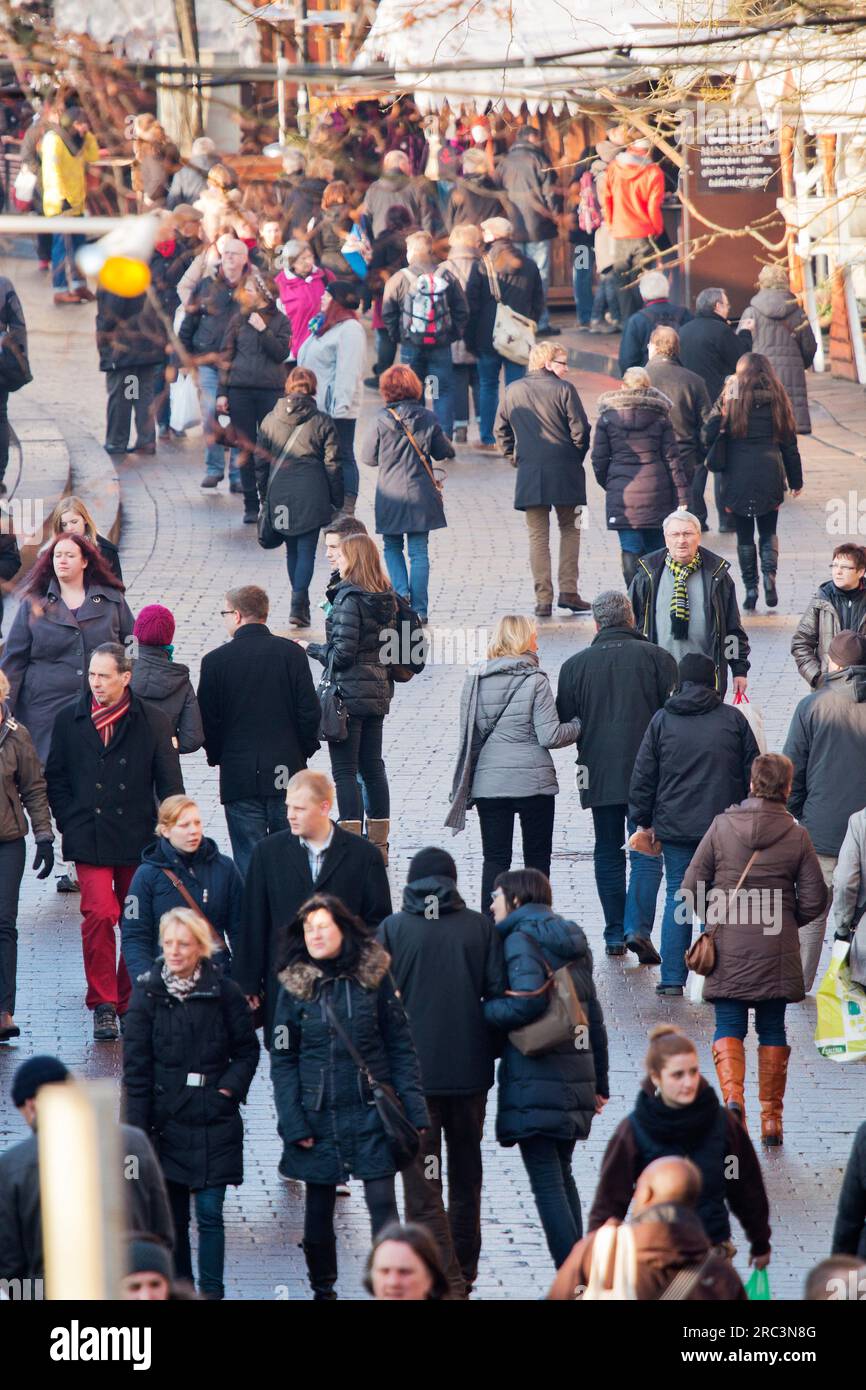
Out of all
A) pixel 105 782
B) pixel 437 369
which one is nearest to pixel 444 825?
pixel 105 782

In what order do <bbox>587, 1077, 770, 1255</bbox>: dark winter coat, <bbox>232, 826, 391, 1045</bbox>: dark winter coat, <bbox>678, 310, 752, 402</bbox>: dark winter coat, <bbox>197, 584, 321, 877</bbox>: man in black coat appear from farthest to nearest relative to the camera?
<bbox>678, 310, 752, 402</bbox>: dark winter coat
<bbox>197, 584, 321, 877</bbox>: man in black coat
<bbox>232, 826, 391, 1045</bbox>: dark winter coat
<bbox>587, 1077, 770, 1255</bbox>: dark winter coat

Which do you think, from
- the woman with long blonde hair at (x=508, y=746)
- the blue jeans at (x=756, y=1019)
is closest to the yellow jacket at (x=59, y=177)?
the woman with long blonde hair at (x=508, y=746)

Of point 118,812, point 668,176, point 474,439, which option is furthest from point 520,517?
point 118,812

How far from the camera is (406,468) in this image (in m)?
15.9

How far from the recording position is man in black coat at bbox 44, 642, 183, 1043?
10156 millimetres

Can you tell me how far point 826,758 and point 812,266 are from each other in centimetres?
1510

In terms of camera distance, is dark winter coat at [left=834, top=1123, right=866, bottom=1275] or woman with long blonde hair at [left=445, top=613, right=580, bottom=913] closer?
dark winter coat at [left=834, top=1123, right=866, bottom=1275]

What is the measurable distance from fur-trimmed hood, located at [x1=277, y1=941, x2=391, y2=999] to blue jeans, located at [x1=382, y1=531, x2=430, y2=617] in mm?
8383

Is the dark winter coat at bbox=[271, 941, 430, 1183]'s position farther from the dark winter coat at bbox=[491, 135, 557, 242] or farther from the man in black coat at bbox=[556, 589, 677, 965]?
the dark winter coat at bbox=[491, 135, 557, 242]

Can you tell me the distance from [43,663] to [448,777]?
286cm

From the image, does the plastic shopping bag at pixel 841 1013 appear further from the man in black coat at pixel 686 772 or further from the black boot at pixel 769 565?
the black boot at pixel 769 565

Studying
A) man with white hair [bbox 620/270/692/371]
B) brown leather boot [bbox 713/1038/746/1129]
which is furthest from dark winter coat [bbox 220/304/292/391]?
brown leather boot [bbox 713/1038/746/1129]

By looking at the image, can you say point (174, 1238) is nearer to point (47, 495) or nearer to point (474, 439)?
point (47, 495)

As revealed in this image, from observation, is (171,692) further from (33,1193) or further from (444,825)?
(33,1193)
